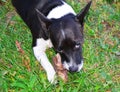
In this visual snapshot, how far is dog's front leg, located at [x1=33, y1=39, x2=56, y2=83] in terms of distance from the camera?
456 cm

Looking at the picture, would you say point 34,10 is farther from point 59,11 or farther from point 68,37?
point 68,37

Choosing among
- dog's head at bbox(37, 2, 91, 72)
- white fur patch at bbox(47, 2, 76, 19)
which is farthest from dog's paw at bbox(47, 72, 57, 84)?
white fur patch at bbox(47, 2, 76, 19)

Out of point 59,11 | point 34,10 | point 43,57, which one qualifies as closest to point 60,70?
point 43,57

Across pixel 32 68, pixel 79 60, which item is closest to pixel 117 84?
pixel 79 60

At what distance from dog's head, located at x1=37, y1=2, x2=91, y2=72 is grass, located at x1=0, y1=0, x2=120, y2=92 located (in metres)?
0.31

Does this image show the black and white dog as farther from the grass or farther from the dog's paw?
the grass

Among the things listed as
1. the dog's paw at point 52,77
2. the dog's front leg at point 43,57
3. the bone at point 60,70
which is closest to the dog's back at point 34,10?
the dog's front leg at point 43,57

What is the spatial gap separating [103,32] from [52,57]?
1.33 metres

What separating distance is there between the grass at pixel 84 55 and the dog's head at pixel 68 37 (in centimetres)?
31

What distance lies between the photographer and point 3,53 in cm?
484

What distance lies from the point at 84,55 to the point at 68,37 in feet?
3.32

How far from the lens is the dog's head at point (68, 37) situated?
13.9ft

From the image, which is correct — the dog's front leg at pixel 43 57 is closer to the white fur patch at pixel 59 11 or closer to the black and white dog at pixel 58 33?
the black and white dog at pixel 58 33

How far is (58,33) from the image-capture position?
430cm
